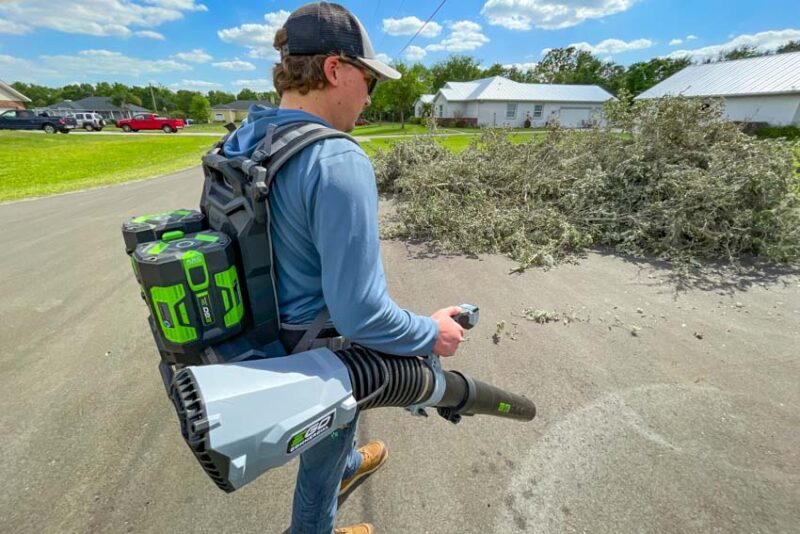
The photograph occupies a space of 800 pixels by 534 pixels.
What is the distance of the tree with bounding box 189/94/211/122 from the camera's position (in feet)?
237

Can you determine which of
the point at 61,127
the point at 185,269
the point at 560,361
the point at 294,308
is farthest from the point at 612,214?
the point at 61,127

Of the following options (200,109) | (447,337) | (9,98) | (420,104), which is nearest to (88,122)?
(9,98)

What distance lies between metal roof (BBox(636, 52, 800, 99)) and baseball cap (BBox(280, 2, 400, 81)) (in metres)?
26.3

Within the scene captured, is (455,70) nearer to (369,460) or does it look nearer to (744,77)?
(744,77)

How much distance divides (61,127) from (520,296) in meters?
42.6

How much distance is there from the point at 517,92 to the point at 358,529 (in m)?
49.3

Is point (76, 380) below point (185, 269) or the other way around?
below

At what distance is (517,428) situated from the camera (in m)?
2.47

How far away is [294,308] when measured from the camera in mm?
1348

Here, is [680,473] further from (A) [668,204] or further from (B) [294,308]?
(A) [668,204]

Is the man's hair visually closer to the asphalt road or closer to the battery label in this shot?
the battery label

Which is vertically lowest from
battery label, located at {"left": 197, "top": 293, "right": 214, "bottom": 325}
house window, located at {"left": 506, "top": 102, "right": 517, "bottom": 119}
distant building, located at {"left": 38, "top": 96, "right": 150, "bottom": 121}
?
battery label, located at {"left": 197, "top": 293, "right": 214, "bottom": 325}

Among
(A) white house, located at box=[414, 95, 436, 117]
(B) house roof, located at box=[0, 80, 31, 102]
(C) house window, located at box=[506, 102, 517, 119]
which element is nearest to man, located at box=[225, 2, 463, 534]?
(C) house window, located at box=[506, 102, 517, 119]

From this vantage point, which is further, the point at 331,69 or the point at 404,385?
the point at 404,385
